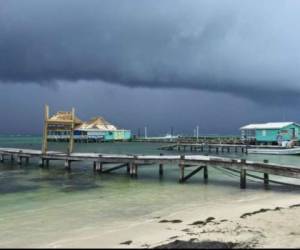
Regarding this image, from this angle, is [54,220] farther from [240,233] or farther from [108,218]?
[240,233]

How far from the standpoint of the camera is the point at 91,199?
21469 mm

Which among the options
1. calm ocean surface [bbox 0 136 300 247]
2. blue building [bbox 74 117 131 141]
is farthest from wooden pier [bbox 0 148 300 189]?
blue building [bbox 74 117 131 141]

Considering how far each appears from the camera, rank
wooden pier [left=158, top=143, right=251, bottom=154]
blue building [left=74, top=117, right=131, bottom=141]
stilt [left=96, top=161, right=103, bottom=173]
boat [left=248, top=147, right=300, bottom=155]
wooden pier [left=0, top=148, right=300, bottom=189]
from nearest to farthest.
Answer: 1. wooden pier [left=0, top=148, right=300, bottom=189]
2. stilt [left=96, top=161, right=103, bottom=173]
3. boat [left=248, top=147, right=300, bottom=155]
4. wooden pier [left=158, top=143, right=251, bottom=154]
5. blue building [left=74, top=117, right=131, bottom=141]

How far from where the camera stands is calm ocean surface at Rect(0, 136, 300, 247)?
14.7 meters

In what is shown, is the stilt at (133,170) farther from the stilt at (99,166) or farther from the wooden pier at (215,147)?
the wooden pier at (215,147)

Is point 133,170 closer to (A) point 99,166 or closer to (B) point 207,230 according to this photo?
(A) point 99,166

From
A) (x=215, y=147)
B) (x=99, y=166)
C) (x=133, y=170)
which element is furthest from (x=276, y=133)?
(x=133, y=170)

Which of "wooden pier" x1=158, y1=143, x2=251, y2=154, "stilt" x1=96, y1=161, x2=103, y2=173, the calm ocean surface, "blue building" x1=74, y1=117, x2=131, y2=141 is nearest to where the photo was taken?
the calm ocean surface

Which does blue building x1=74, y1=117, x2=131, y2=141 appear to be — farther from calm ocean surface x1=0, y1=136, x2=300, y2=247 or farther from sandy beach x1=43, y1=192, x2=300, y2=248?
sandy beach x1=43, y1=192, x2=300, y2=248

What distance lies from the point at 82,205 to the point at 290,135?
187 feet

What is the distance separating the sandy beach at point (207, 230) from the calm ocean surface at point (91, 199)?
3.79 feet

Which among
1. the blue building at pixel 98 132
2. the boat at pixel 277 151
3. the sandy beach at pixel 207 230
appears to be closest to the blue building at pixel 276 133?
the boat at pixel 277 151

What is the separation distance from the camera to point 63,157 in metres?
39.5

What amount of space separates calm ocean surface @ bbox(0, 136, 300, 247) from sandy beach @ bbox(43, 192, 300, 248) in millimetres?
1156
